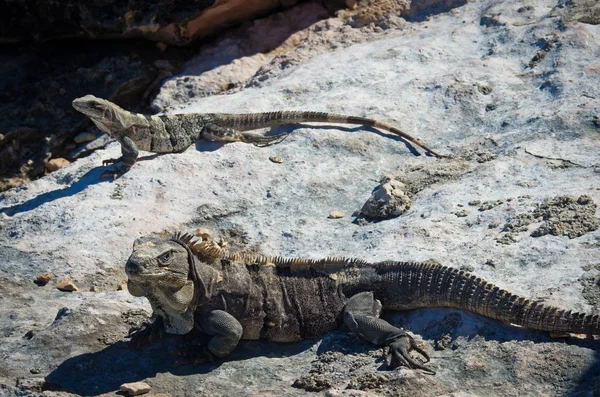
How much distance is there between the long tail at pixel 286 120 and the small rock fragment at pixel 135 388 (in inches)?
157

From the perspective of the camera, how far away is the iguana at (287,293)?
503 cm

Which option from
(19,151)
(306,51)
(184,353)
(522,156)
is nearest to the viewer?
(184,353)

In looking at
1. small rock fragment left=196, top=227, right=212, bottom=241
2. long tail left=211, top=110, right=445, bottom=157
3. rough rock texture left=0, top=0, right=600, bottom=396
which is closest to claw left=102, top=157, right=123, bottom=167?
rough rock texture left=0, top=0, right=600, bottom=396

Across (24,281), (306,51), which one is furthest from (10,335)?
(306,51)

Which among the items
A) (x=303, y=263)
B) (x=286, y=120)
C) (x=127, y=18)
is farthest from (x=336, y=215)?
(x=127, y=18)

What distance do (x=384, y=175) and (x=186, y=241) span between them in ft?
8.94

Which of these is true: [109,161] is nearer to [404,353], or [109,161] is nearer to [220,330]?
[220,330]

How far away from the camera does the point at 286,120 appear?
854 centimetres

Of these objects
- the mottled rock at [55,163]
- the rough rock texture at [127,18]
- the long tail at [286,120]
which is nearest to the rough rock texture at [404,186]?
the long tail at [286,120]

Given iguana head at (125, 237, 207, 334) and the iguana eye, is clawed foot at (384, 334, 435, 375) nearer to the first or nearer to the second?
iguana head at (125, 237, 207, 334)

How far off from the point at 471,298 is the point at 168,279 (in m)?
1.90

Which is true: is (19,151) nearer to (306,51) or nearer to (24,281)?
(306,51)

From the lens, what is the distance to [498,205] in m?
6.43

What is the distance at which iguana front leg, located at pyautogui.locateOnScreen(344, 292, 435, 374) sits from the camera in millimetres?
4879
